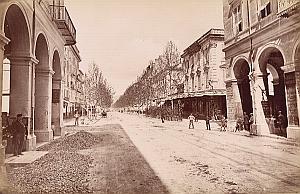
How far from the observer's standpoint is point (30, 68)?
5773mm

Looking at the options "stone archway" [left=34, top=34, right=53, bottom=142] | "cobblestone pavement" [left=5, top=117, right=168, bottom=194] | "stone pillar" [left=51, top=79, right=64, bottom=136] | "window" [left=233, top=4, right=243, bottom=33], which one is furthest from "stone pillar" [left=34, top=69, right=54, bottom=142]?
"window" [left=233, top=4, right=243, bottom=33]

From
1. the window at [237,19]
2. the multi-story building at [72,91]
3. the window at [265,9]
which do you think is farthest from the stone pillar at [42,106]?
the multi-story building at [72,91]

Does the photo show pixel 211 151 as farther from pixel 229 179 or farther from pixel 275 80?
pixel 275 80

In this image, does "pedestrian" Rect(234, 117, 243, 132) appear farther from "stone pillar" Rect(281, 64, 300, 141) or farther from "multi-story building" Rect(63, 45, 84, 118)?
"multi-story building" Rect(63, 45, 84, 118)

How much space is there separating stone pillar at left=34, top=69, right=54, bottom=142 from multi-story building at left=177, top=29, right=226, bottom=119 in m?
9.96

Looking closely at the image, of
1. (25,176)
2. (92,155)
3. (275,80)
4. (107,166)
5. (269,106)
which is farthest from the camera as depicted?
(275,80)

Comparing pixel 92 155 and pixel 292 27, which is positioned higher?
pixel 292 27

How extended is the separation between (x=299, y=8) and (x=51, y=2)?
22.5 ft

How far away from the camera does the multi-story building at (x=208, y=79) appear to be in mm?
16547

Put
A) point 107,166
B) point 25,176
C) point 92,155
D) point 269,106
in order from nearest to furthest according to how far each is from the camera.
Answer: point 25,176 → point 107,166 → point 92,155 → point 269,106

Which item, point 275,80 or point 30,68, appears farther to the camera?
point 275,80

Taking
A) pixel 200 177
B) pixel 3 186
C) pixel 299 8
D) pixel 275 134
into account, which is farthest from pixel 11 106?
pixel 275 134

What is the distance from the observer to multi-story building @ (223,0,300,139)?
22.5ft

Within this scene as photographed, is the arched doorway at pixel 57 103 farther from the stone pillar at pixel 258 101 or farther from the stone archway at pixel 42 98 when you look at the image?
the stone pillar at pixel 258 101
